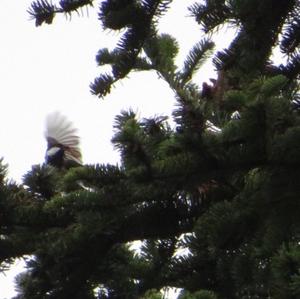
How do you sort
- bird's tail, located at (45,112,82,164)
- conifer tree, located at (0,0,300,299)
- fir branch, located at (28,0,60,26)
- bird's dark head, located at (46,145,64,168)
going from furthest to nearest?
bird's tail, located at (45,112,82,164), bird's dark head, located at (46,145,64,168), fir branch, located at (28,0,60,26), conifer tree, located at (0,0,300,299)

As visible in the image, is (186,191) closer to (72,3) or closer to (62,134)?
(72,3)

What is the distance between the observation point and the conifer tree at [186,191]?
1971mm

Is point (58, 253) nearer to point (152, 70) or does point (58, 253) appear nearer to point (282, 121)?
point (282, 121)

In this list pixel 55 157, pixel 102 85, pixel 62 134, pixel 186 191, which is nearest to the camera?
pixel 186 191

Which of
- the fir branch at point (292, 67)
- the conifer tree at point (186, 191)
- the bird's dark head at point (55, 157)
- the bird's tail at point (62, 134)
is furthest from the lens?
the bird's tail at point (62, 134)

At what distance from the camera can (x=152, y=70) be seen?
3.20 m

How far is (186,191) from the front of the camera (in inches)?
96.0

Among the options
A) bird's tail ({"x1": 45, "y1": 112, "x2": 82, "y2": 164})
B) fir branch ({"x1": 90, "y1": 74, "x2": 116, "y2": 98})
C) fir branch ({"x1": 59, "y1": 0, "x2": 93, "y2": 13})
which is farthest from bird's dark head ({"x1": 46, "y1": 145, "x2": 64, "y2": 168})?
fir branch ({"x1": 59, "y1": 0, "x2": 93, "y2": 13})

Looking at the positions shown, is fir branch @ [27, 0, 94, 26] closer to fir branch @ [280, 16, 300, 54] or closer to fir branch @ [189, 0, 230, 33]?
fir branch @ [189, 0, 230, 33]

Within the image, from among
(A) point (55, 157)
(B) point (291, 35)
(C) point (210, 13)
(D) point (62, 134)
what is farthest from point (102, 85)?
(D) point (62, 134)

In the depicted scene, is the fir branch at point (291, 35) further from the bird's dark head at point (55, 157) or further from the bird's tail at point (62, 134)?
the bird's tail at point (62, 134)

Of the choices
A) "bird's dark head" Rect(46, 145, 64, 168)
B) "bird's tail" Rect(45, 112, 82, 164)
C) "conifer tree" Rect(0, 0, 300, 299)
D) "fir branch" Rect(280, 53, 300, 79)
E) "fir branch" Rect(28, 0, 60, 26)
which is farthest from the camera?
"bird's tail" Rect(45, 112, 82, 164)

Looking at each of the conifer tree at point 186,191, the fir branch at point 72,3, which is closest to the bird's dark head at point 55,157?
the conifer tree at point 186,191

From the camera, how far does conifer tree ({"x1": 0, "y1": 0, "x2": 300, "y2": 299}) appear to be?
1.97 metres
